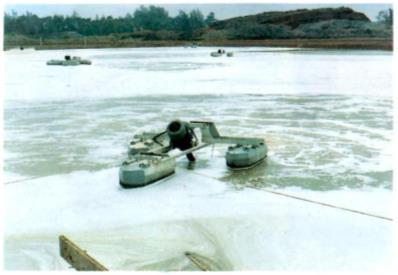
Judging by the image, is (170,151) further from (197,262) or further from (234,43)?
(234,43)

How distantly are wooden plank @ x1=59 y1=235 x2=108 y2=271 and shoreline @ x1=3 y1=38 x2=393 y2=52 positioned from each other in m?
41.6

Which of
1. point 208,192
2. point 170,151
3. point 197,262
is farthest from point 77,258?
point 170,151

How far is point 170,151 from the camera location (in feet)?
23.9

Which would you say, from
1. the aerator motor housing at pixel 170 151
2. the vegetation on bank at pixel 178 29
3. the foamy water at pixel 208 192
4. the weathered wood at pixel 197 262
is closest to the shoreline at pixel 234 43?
the vegetation on bank at pixel 178 29

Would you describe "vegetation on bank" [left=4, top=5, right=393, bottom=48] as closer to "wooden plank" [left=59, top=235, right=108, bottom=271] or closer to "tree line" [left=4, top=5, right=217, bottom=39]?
"tree line" [left=4, top=5, right=217, bottom=39]

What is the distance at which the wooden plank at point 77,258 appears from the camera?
3416mm

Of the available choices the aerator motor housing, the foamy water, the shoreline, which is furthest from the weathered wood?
the shoreline

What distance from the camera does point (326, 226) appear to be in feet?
15.0

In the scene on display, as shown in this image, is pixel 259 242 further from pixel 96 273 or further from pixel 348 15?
pixel 348 15

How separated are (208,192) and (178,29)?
61364mm

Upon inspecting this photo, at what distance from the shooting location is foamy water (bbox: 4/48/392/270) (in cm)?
406

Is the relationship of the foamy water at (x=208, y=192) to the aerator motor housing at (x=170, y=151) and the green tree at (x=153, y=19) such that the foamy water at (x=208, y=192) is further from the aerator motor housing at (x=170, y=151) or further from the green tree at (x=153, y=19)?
the green tree at (x=153, y=19)

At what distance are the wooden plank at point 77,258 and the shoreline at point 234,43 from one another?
136 ft

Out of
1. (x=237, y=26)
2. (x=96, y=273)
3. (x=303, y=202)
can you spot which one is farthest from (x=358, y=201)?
(x=237, y=26)
